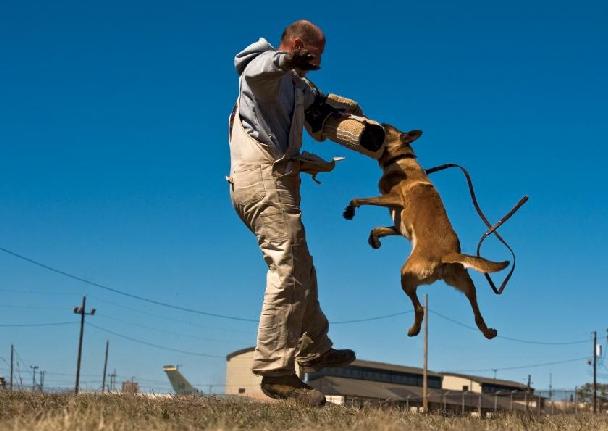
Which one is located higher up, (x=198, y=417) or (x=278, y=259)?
(x=278, y=259)

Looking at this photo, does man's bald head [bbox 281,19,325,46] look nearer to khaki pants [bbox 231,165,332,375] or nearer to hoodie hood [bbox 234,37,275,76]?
hoodie hood [bbox 234,37,275,76]

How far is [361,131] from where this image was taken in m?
6.38

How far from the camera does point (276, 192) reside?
227 inches

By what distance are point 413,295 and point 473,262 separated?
1.93ft

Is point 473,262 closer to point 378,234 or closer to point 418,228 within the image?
point 418,228

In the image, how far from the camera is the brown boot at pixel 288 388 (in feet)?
18.9

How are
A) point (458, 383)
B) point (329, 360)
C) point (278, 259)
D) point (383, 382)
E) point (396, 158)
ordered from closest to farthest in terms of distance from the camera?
point (278, 259) → point (329, 360) → point (396, 158) → point (383, 382) → point (458, 383)

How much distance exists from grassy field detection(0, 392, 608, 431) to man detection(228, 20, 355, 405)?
0.35 meters

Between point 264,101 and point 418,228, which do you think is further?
point 418,228

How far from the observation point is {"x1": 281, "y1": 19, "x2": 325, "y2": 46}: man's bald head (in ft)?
18.9

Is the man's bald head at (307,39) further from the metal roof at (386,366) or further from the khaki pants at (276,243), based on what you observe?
the metal roof at (386,366)

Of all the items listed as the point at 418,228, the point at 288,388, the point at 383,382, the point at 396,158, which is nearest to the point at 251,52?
the point at 396,158

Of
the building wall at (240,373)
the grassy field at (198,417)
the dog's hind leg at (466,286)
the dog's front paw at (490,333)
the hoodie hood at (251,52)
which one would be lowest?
the grassy field at (198,417)

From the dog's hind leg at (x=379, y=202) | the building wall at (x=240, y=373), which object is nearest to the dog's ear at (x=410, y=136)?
the dog's hind leg at (x=379, y=202)
